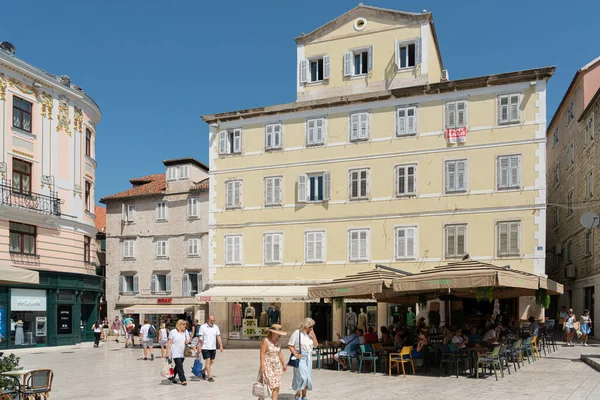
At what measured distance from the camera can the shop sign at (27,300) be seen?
26.6m

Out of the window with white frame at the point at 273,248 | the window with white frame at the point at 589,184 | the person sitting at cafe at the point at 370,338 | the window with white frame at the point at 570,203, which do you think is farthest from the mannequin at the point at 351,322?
the window with white frame at the point at 570,203

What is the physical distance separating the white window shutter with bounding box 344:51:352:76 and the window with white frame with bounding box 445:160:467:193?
22.2ft

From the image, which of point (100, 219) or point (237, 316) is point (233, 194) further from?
point (100, 219)

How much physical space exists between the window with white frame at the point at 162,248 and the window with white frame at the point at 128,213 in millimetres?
2905

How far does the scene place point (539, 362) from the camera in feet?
61.4

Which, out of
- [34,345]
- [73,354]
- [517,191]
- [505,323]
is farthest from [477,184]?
[34,345]

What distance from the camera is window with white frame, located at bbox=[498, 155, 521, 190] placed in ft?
83.9

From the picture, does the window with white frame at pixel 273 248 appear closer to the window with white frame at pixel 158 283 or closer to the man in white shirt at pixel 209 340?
the man in white shirt at pixel 209 340

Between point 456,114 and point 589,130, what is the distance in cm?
663

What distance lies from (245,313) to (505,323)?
12457 mm

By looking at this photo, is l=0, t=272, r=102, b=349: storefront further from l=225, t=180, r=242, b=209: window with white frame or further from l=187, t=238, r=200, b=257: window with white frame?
l=187, t=238, r=200, b=257: window with white frame

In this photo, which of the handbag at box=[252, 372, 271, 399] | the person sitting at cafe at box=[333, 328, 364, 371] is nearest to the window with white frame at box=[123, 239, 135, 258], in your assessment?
the person sitting at cafe at box=[333, 328, 364, 371]

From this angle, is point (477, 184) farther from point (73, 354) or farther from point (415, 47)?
point (73, 354)

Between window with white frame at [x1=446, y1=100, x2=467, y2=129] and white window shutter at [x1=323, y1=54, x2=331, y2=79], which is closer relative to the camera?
window with white frame at [x1=446, y1=100, x2=467, y2=129]
